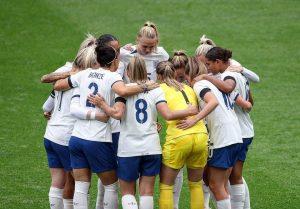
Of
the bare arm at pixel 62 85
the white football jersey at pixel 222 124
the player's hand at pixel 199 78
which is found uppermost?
the player's hand at pixel 199 78

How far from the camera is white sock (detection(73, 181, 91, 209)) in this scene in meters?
10.0

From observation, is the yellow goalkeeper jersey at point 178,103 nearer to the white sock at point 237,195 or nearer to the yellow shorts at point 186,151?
the yellow shorts at point 186,151

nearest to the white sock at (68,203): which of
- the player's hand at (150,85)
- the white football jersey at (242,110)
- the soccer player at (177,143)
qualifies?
the soccer player at (177,143)

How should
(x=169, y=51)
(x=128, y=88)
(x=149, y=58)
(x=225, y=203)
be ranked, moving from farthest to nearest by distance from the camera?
(x=169, y=51), (x=149, y=58), (x=225, y=203), (x=128, y=88)

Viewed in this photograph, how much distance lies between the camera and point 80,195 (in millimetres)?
10047

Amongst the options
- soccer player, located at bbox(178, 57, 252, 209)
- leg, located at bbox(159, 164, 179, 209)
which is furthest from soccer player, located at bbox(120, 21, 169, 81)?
leg, located at bbox(159, 164, 179, 209)

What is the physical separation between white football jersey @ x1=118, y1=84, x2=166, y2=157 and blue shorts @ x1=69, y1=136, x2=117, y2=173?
0.58 ft

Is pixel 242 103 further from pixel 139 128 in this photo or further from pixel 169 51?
pixel 169 51

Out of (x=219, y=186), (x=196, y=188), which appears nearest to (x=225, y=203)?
(x=219, y=186)

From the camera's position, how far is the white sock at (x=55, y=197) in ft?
34.7

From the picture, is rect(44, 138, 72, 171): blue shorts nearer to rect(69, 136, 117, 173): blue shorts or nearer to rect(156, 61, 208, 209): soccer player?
rect(69, 136, 117, 173): blue shorts

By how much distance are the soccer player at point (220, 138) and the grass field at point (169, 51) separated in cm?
160

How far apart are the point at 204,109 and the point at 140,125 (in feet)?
2.35

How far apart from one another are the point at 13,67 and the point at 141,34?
7.88 meters
